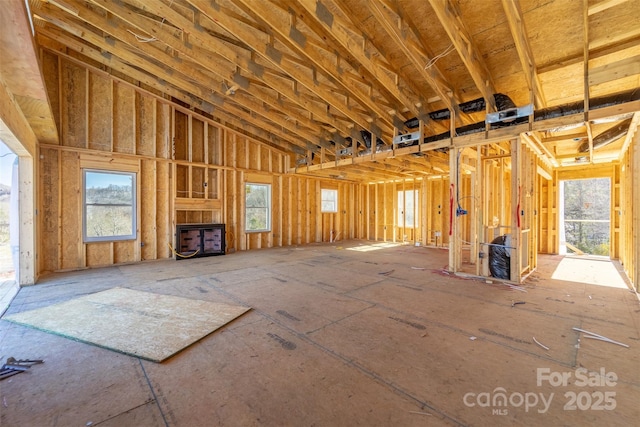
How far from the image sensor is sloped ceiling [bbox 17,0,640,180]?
326 cm

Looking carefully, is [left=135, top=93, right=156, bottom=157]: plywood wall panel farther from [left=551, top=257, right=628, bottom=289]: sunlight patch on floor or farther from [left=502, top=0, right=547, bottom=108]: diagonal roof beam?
[left=551, top=257, right=628, bottom=289]: sunlight patch on floor

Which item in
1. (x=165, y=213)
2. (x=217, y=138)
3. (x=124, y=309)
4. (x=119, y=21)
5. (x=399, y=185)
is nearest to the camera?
(x=124, y=309)

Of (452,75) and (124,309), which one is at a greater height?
(452,75)

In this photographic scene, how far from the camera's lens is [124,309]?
10.6 ft

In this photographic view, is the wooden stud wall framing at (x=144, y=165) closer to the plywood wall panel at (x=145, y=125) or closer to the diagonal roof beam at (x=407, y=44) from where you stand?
the plywood wall panel at (x=145, y=125)

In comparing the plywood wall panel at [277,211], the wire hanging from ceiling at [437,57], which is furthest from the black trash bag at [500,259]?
the plywood wall panel at [277,211]

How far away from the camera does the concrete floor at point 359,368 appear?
5.20 feet

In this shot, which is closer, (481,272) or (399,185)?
(481,272)

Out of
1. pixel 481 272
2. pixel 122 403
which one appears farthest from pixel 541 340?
pixel 122 403

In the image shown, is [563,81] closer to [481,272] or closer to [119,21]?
[481,272]

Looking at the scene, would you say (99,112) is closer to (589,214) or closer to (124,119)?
(124,119)

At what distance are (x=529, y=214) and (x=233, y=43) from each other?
6.49m

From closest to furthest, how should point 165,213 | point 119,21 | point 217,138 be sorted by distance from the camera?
point 119,21 → point 165,213 → point 217,138

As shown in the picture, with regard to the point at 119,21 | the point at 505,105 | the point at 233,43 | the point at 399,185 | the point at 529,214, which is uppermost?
the point at 119,21
